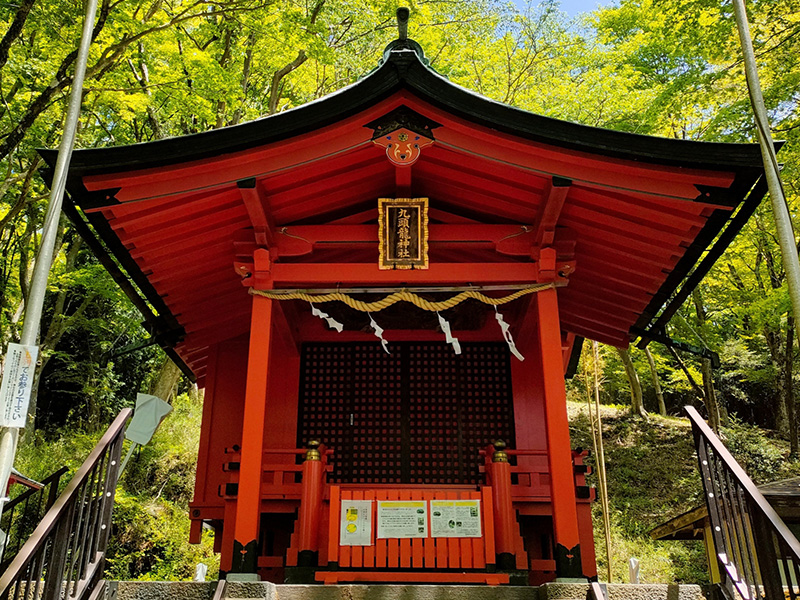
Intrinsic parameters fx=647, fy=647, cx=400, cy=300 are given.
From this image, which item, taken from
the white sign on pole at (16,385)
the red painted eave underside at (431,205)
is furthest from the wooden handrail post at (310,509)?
the white sign on pole at (16,385)

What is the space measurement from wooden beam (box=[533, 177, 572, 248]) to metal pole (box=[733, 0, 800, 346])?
1659 mm

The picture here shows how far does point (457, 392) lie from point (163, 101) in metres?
9.62

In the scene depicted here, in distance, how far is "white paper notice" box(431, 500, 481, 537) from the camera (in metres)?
6.16

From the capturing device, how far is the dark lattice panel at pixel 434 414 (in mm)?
8398

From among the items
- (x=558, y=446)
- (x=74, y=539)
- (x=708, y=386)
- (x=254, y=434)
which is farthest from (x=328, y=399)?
(x=708, y=386)

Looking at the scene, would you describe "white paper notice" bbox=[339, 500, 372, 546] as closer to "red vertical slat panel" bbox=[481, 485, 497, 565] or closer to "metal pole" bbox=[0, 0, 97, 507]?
"red vertical slat panel" bbox=[481, 485, 497, 565]

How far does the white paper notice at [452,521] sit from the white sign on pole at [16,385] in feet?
11.9

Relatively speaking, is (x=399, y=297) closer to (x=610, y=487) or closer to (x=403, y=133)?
(x=403, y=133)

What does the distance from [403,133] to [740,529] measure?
4.38m

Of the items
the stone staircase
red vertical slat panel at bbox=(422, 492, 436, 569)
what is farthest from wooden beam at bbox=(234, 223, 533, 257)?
the stone staircase

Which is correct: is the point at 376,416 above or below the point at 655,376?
below

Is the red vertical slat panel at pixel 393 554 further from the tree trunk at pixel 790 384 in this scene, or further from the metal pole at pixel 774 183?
the tree trunk at pixel 790 384

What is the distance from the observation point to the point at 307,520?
6.45 meters

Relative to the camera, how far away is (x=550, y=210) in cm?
662
